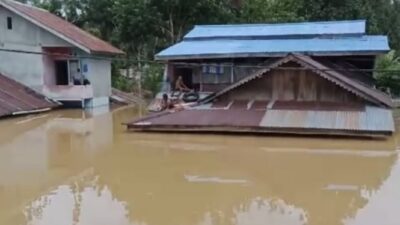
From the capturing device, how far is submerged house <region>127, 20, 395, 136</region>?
42.0 ft

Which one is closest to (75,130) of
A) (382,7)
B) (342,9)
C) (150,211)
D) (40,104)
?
(40,104)

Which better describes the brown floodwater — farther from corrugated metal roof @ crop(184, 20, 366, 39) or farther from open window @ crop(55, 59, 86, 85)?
open window @ crop(55, 59, 86, 85)

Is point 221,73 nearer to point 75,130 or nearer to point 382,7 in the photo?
point 75,130

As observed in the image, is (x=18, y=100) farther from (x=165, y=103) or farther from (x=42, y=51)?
(x=165, y=103)

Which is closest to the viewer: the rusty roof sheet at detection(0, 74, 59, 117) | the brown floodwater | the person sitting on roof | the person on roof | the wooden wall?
the brown floodwater

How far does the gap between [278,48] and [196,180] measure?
10.6 metres

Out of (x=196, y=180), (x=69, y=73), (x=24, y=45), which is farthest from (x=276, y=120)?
(x=24, y=45)

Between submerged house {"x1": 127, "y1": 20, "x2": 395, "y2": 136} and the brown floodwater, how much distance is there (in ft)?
1.27

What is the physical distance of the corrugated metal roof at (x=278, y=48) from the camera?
17.4 meters

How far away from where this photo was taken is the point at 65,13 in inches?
1202

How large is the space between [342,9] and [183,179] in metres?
21.6

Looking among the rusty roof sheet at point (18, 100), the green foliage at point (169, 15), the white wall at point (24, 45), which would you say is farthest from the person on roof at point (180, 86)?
the green foliage at point (169, 15)

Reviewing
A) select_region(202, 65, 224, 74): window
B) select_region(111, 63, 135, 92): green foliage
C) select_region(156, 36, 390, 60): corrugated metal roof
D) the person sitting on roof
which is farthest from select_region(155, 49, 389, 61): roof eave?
select_region(111, 63, 135, 92): green foliage

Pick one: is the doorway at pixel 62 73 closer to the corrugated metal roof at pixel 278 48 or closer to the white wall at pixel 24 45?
the white wall at pixel 24 45
